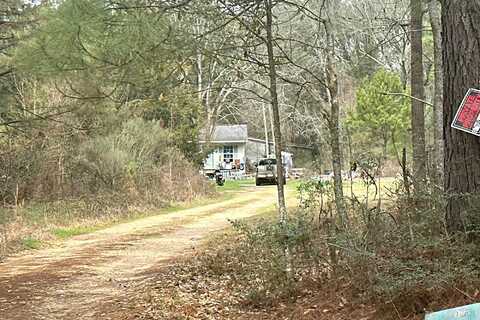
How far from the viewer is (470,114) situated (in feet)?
16.7

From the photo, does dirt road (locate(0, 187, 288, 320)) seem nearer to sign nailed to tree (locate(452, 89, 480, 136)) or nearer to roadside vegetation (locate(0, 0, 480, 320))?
roadside vegetation (locate(0, 0, 480, 320))

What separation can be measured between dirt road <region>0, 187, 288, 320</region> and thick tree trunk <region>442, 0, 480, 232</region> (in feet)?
13.1

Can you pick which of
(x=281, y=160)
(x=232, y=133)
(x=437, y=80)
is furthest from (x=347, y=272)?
(x=232, y=133)

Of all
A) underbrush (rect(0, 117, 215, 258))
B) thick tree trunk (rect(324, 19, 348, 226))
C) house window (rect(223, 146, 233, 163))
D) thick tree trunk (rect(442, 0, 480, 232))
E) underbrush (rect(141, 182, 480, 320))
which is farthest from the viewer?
house window (rect(223, 146, 233, 163))

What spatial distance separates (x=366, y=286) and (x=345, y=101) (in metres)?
35.0

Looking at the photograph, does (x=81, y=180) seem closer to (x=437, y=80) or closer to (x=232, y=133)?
(x=437, y=80)

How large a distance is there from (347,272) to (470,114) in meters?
2.01

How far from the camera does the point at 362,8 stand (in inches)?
685

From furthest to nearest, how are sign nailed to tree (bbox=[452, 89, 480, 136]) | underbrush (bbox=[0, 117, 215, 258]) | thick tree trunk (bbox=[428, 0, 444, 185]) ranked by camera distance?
underbrush (bbox=[0, 117, 215, 258]) → thick tree trunk (bbox=[428, 0, 444, 185]) → sign nailed to tree (bbox=[452, 89, 480, 136])

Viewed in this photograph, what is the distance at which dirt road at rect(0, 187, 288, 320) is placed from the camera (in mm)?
7453

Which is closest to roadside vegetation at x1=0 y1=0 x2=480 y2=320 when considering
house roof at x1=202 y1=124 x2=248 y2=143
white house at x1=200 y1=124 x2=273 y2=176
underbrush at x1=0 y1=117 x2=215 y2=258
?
underbrush at x1=0 y1=117 x2=215 y2=258

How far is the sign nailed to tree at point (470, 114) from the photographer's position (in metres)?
5.03

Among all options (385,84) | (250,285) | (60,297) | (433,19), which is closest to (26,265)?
(60,297)

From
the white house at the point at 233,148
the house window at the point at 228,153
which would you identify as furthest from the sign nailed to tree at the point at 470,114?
the house window at the point at 228,153
